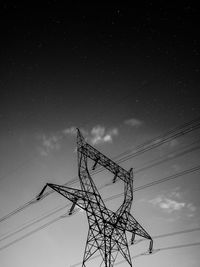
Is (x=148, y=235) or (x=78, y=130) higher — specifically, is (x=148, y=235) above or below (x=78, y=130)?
below

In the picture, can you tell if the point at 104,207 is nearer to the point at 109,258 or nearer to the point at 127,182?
the point at 109,258

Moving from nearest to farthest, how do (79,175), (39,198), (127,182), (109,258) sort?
(109,258)
(39,198)
(79,175)
(127,182)

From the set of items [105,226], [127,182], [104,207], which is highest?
[127,182]

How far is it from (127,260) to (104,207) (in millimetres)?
3327

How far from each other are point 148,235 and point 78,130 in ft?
29.4

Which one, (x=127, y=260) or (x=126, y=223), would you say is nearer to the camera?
(x=127, y=260)

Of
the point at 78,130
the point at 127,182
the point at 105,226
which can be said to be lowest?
the point at 105,226

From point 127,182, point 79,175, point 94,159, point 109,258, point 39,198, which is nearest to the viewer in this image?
point 109,258

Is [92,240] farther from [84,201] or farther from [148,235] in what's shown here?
[148,235]

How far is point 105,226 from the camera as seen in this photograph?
43.1 ft

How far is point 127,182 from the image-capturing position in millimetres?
16984

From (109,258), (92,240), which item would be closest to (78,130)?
(92,240)

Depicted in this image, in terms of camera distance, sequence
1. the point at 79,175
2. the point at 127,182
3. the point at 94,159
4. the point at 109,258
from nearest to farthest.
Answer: the point at 109,258 < the point at 79,175 < the point at 94,159 < the point at 127,182

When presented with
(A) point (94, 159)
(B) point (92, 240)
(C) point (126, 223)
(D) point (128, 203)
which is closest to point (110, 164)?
(A) point (94, 159)
